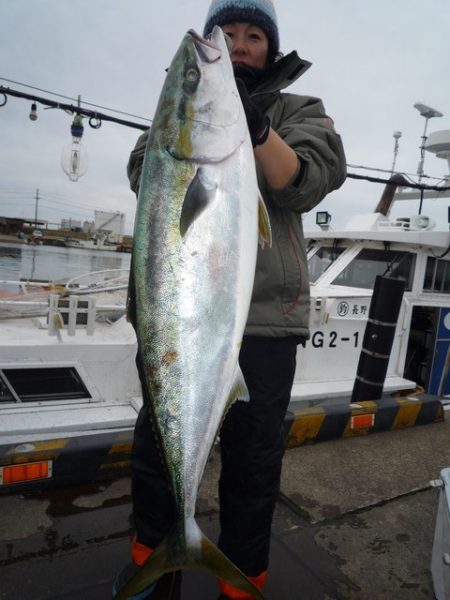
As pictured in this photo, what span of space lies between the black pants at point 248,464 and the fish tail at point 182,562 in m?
0.35

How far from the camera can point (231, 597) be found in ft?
6.07

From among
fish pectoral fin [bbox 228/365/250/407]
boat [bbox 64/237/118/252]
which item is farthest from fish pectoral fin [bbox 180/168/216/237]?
boat [bbox 64/237/118/252]

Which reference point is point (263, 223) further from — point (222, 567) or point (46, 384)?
point (46, 384)

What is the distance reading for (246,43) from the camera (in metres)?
1.79

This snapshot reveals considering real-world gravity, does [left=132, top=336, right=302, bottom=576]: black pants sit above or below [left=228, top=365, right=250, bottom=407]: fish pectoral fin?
below

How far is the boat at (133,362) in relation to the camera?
3145 mm

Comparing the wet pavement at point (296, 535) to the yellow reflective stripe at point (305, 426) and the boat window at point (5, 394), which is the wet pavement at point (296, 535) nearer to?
the yellow reflective stripe at point (305, 426)

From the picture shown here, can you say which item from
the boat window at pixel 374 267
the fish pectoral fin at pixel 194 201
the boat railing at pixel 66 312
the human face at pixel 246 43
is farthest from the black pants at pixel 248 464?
the boat window at pixel 374 267

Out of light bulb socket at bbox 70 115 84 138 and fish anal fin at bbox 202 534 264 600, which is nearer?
fish anal fin at bbox 202 534 264 600

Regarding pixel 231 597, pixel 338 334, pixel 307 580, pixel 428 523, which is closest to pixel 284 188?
pixel 231 597

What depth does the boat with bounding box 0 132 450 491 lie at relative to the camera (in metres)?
3.14

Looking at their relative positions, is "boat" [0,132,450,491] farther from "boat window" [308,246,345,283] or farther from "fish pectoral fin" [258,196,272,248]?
"fish pectoral fin" [258,196,272,248]

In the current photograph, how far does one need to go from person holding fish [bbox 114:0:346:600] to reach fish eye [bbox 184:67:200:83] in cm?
34

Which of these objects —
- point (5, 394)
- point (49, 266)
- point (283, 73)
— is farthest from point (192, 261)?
point (49, 266)
